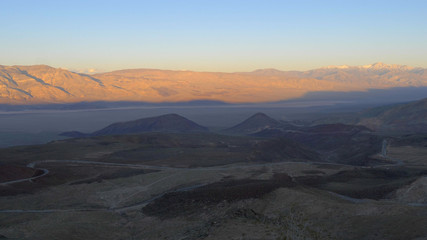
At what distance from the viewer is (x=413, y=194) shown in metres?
51.4

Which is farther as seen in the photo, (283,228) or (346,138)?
(346,138)

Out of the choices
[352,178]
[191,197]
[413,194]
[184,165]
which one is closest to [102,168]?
[184,165]

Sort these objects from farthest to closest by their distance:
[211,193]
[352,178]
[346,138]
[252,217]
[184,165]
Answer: [346,138] < [184,165] < [352,178] < [211,193] < [252,217]

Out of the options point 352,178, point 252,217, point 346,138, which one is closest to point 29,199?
point 252,217

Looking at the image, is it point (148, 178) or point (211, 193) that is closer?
point (211, 193)

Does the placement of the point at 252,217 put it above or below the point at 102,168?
above

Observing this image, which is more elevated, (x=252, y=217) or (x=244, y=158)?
(x=252, y=217)

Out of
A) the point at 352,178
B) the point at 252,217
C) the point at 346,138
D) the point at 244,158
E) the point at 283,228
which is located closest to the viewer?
the point at 283,228

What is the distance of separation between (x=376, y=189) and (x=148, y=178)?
3771 centimetres

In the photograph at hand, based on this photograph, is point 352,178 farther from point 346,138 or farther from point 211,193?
point 346,138

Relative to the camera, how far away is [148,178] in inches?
3044

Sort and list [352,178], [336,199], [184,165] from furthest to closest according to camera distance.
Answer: [184,165] < [352,178] < [336,199]

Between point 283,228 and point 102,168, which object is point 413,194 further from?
point 102,168

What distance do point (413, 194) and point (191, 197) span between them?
25912 mm
